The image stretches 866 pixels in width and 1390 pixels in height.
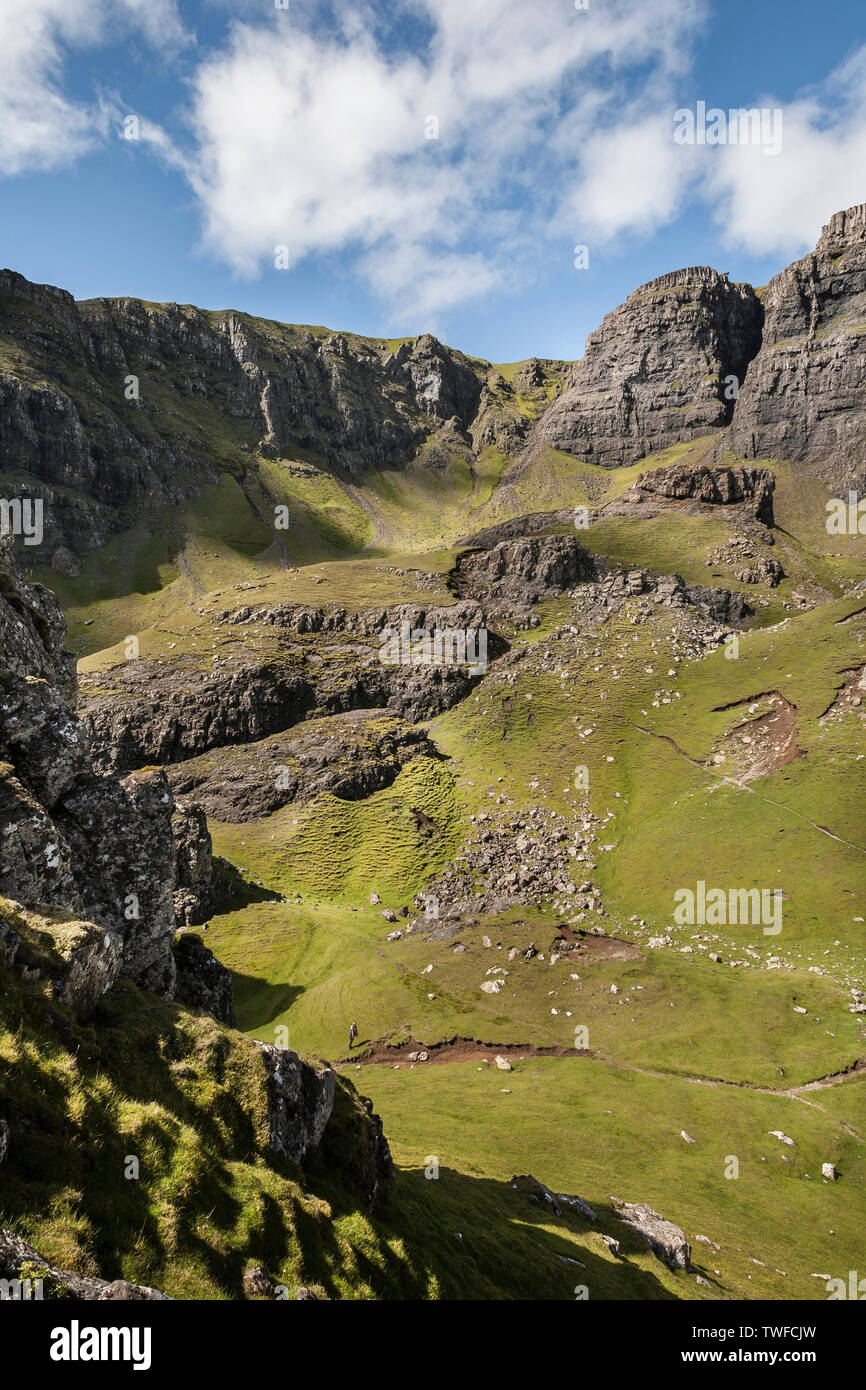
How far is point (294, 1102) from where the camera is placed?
56.1 feet

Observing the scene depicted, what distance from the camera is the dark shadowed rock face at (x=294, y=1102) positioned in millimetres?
16234

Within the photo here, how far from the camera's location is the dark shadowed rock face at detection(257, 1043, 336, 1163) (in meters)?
16.2

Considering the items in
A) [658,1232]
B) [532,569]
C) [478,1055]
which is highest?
[532,569]

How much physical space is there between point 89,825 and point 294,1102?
12226 millimetres

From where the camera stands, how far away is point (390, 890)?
250 ft

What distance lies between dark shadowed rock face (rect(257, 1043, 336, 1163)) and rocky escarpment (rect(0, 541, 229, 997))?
7.03 meters

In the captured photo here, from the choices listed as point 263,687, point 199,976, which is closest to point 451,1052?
point 199,976

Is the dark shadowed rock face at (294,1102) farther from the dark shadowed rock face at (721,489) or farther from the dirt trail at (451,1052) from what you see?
the dark shadowed rock face at (721,489)

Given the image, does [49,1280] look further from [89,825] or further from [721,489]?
[721,489]

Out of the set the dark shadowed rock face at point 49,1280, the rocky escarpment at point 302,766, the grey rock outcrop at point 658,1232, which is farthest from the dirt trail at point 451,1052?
the dark shadowed rock face at point 49,1280

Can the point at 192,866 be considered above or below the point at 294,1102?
below

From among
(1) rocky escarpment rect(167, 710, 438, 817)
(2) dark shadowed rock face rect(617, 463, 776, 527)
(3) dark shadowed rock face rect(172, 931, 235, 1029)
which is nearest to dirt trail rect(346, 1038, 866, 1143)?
(3) dark shadowed rock face rect(172, 931, 235, 1029)

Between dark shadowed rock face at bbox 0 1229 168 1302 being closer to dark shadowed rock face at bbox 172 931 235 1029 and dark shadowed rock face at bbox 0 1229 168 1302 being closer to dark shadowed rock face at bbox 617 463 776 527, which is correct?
dark shadowed rock face at bbox 172 931 235 1029

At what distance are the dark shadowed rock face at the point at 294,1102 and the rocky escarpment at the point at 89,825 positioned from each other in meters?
7.03
